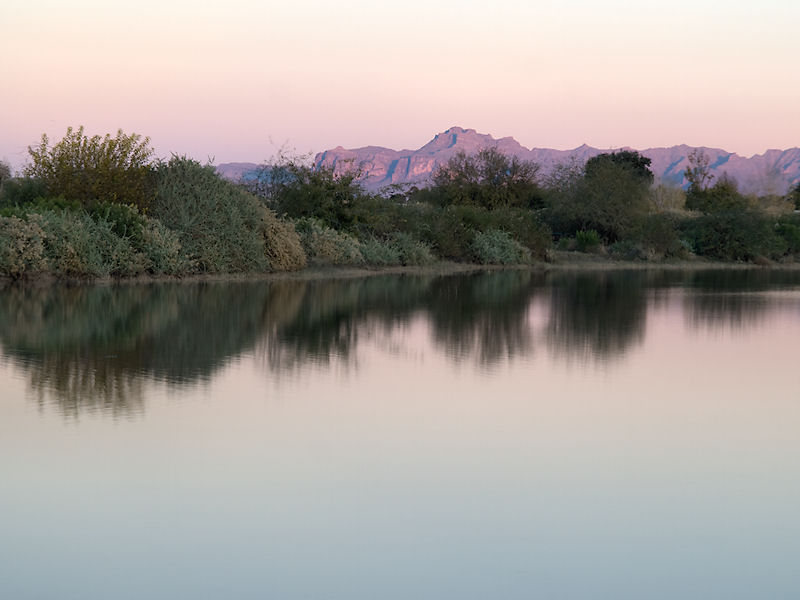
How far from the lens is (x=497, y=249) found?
153 ft

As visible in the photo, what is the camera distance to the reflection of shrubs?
123ft

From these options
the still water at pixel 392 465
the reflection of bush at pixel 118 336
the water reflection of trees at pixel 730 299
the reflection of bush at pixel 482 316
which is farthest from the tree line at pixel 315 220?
the still water at pixel 392 465

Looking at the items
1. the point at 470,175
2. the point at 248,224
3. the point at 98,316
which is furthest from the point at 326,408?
the point at 470,175

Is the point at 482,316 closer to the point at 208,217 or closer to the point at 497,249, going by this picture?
the point at 208,217

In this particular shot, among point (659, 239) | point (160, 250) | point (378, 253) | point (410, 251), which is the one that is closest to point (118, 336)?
point (160, 250)

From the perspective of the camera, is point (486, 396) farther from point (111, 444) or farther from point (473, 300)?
point (473, 300)

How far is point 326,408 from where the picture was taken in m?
10.5

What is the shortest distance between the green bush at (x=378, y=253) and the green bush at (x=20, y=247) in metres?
14.8

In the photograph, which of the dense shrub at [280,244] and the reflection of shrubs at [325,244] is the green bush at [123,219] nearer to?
the dense shrub at [280,244]

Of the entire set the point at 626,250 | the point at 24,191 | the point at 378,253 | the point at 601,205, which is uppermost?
the point at 601,205

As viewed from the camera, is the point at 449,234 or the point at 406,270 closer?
the point at 406,270

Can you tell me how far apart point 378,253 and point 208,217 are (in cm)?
933

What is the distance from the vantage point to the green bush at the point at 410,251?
41625 mm

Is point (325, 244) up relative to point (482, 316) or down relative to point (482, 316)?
up
